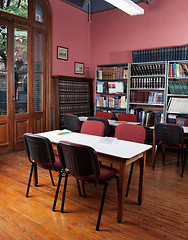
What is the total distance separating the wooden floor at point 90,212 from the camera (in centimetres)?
228

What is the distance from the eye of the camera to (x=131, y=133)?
3.40 m

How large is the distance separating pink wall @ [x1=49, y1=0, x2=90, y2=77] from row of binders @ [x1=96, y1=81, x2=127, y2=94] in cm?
82

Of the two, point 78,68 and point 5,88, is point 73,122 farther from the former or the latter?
point 78,68

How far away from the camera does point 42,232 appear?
2.28 meters

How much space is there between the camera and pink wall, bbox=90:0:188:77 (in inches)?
218

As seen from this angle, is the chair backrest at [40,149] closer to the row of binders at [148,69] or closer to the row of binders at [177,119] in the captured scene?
the row of binders at [177,119]

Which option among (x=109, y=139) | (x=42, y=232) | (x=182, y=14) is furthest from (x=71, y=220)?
(x=182, y=14)

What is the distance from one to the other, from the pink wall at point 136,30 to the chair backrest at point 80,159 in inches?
176

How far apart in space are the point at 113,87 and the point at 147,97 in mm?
1007

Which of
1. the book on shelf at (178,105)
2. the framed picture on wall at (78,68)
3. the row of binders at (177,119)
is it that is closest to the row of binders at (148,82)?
the book on shelf at (178,105)

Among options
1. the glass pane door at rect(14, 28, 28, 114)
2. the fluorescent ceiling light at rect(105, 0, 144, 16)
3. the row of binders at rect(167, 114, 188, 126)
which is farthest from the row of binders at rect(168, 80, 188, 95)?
the glass pane door at rect(14, 28, 28, 114)

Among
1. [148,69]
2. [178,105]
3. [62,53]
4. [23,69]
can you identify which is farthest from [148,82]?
[23,69]

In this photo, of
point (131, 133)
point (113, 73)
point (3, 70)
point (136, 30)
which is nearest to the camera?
point (131, 133)

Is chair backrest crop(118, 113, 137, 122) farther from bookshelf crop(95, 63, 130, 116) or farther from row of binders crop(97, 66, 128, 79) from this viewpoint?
row of binders crop(97, 66, 128, 79)
